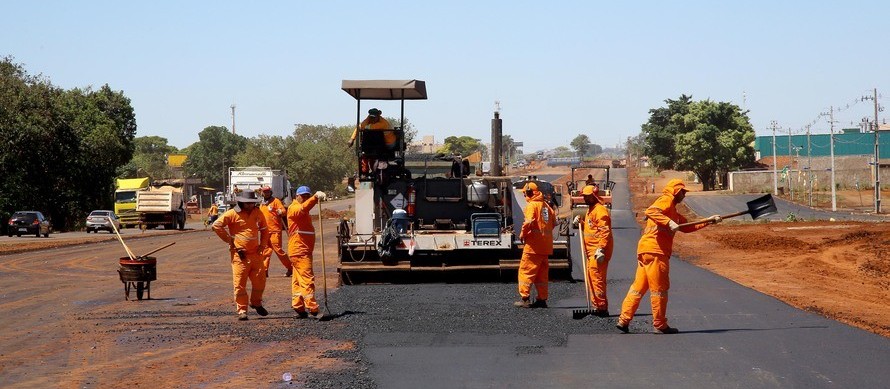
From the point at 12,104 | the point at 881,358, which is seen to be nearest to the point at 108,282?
the point at 881,358

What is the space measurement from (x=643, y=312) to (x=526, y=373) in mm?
5096

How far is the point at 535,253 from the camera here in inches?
627

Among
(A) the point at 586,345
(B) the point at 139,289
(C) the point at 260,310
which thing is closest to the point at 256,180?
(B) the point at 139,289

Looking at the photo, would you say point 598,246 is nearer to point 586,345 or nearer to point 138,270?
point 586,345

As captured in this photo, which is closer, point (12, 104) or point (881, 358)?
point (881, 358)

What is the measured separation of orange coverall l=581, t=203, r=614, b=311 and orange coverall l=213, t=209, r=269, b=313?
13.7 ft

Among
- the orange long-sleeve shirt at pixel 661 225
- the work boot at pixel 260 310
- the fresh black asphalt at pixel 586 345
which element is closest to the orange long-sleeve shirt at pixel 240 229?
the work boot at pixel 260 310

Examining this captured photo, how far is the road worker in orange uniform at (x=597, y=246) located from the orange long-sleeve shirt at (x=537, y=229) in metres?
1.23

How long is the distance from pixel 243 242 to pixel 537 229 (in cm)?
395

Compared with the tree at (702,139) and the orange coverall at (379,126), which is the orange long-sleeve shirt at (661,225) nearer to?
the orange coverall at (379,126)

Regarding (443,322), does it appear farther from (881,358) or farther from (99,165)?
(99,165)

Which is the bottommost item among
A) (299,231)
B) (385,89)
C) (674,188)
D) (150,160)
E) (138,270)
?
(138,270)

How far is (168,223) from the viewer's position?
5747 cm

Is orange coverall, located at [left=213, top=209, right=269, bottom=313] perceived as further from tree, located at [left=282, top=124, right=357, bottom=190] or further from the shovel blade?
tree, located at [left=282, top=124, right=357, bottom=190]
